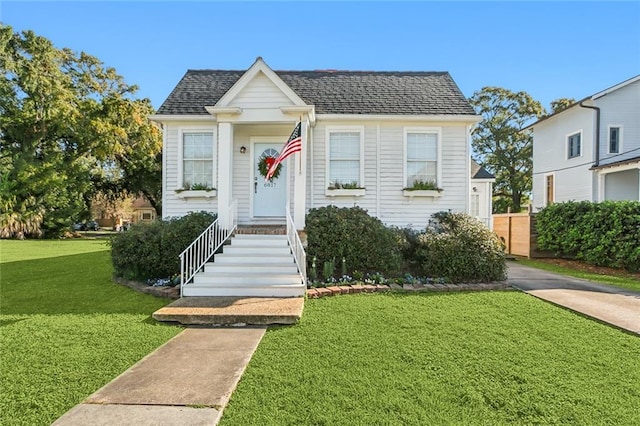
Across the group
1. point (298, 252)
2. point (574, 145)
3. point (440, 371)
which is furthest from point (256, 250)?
point (574, 145)

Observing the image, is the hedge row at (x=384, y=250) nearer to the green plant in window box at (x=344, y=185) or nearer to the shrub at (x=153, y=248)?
the green plant in window box at (x=344, y=185)

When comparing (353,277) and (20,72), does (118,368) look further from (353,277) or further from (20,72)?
(20,72)

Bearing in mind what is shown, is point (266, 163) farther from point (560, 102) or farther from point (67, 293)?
point (560, 102)

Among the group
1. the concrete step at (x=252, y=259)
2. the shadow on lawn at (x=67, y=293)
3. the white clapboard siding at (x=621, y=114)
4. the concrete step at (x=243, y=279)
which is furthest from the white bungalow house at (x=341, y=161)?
the white clapboard siding at (x=621, y=114)

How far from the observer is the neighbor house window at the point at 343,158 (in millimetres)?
9250

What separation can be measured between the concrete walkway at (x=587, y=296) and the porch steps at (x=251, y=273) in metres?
4.68

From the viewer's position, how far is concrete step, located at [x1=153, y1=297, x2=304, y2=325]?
4848mm

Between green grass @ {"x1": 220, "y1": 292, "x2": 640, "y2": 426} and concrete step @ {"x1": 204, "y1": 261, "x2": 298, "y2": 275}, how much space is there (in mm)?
1564

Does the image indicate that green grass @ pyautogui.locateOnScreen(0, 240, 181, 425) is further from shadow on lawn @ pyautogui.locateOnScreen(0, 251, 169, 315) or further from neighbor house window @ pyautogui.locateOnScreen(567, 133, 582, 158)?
neighbor house window @ pyautogui.locateOnScreen(567, 133, 582, 158)

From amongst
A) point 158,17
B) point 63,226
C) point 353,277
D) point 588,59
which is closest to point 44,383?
point 353,277

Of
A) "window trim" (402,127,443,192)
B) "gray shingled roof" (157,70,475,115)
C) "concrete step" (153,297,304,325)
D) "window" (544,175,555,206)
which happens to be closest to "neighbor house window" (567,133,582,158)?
"window" (544,175,555,206)

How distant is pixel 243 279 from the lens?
21.0 feet

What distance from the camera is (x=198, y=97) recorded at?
9.66m

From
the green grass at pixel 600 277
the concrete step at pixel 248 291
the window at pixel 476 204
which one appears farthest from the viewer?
the window at pixel 476 204
